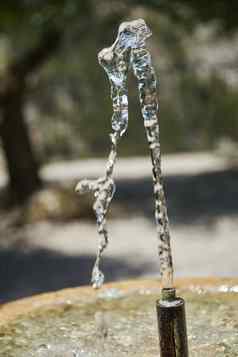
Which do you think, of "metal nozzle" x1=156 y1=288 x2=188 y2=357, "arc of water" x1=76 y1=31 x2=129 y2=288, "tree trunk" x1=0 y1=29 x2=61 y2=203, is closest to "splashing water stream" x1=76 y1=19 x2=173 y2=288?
"arc of water" x1=76 y1=31 x2=129 y2=288

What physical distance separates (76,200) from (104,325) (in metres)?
4.30

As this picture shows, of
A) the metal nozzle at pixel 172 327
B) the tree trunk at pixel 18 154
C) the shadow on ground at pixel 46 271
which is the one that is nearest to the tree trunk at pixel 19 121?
the tree trunk at pixel 18 154

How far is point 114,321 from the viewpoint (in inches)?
82.6

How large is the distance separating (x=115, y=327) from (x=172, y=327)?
0.52m

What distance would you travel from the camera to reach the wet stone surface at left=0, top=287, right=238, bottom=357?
188cm

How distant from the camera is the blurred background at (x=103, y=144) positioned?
513 centimetres

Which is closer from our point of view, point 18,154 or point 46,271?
point 46,271

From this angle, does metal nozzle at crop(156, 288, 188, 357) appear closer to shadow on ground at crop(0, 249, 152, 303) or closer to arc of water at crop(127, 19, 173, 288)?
arc of water at crop(127, 19, 173, 288)

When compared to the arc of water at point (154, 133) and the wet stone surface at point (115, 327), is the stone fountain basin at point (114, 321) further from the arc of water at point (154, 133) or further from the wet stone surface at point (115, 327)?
the arc of water at point (154, 133)

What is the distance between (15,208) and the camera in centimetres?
666

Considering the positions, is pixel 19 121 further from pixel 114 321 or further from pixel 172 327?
pixel 172 327

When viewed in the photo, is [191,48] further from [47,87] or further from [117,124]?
[117,124]

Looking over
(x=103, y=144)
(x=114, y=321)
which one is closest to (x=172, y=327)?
(x=114, y=321)

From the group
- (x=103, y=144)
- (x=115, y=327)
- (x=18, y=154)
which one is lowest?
(x=115, y=327)
